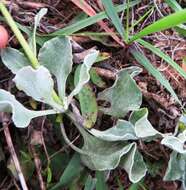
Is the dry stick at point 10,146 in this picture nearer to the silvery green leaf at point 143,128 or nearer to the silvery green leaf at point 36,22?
the silvery green leaf at point 36,22

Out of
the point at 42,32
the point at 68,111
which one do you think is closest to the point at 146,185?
the point at 68,111

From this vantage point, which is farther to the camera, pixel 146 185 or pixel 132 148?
pixel 146 185

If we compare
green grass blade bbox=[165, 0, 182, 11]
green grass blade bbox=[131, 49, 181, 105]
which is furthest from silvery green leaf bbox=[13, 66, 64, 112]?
green grass blade bbox=[165, 0, 182, 11]

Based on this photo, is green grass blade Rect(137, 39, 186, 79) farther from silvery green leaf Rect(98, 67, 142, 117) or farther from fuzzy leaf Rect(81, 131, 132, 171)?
fuzzy leaf Rect(81, 131, 132, 171)

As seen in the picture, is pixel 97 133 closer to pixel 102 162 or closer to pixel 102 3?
pixel 102 162

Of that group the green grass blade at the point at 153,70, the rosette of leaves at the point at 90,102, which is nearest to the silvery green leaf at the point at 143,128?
the rosette of leaves at the point at 90,102

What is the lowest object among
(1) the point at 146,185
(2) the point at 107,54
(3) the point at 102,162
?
(1) the point at 146,185
